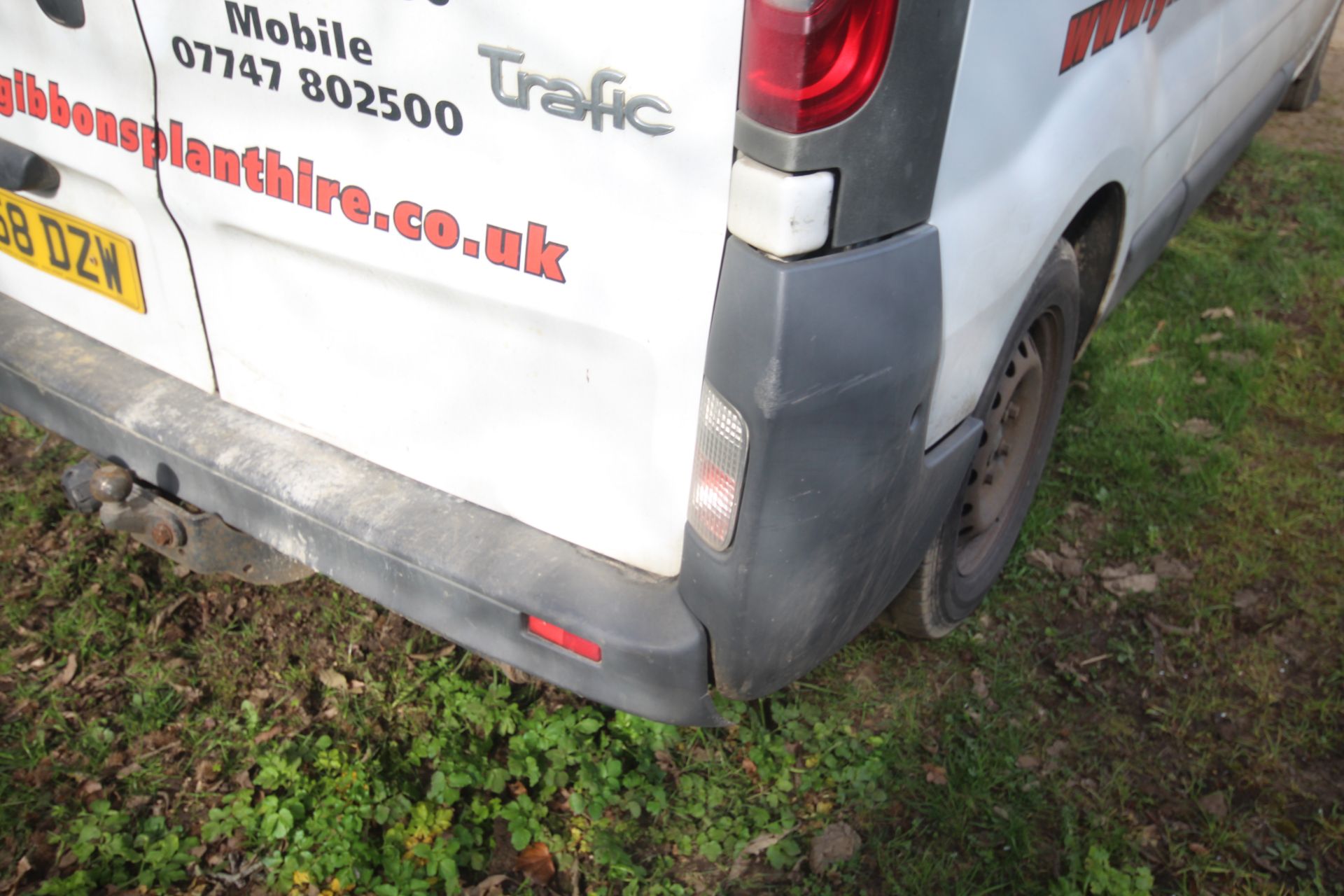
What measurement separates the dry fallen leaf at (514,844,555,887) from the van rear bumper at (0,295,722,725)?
0.53 m

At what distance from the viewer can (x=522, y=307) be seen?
173cm

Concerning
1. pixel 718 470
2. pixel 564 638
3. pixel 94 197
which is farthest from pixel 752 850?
pixel 94 197

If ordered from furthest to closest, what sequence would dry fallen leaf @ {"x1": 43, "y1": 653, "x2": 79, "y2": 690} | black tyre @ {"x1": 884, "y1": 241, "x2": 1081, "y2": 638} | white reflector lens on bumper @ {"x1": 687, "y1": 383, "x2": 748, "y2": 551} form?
dry fallen leaf @ {"x1": 43, "y1": 653, "x2": 79, "y2": 690}
black tyre @ {"x1": 884, "y1": 241, "x2": 1081, "y2": 638}
white reflector lens on bumper @ {"x1": 687, "y1": 383, "x2": 748, "y2": 551}

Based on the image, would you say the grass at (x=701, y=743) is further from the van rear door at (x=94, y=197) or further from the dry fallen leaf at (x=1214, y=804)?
the van rear door at (x=94, y=197)

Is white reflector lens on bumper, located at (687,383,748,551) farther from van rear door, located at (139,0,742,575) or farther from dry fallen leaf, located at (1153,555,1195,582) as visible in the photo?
dry fallen leaf, located at (1153,555,1195,582)

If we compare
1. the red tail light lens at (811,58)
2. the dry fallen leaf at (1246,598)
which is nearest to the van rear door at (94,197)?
the red tail light lens at (811,58)

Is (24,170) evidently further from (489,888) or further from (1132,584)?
(1132,584)

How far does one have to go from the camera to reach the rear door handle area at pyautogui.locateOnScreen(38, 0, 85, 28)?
74.5 inches

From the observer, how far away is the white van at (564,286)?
147cm

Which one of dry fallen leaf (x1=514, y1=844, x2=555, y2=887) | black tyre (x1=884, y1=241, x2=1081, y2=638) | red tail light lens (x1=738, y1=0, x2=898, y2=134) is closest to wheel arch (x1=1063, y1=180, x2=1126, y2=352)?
black tyre (x1=884, y1=241, x2=1081, y2=638)

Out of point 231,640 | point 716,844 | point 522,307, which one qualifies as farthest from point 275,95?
point 716,844

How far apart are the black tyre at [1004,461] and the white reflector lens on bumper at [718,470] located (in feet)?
2.34

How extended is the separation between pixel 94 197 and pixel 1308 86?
22.6ft

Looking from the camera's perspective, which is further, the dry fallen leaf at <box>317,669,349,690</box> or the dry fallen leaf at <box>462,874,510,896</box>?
the dry fallen leaf at <box>317,669,349,690</box>
